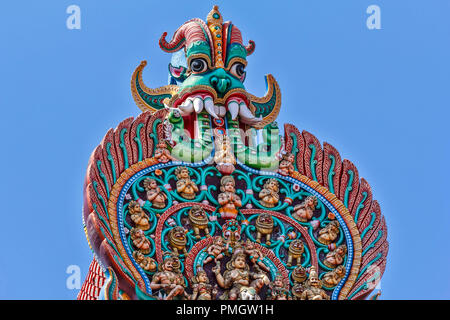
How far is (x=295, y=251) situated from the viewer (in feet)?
71.7

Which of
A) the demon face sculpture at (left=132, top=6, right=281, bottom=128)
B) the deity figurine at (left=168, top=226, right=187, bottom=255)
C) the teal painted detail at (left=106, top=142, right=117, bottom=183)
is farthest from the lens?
Result: the demon face sculpture at (left=132, top=6, right=281, bottom=128)

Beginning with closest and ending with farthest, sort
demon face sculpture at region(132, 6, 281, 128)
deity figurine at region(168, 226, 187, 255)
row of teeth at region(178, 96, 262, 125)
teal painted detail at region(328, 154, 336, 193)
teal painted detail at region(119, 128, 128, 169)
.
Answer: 1. deity figurine at region(168, 226, 187, 255)
2. teal painted detail at region(119, 128, 128, 169)
3. teal painted detail at region(328, 154, 336, 193)
4. row of teeth at region(178, 96, 262, 125)
5. demon face sculpture at region(132, 6, 281, 128)

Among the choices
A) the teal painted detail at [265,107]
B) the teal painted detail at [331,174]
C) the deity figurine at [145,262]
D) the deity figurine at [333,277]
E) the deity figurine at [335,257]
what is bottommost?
→ the deity figurine at [333,277]

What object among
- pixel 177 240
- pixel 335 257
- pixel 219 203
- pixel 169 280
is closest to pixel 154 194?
pixel 177 240

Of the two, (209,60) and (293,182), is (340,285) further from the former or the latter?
(209,60)

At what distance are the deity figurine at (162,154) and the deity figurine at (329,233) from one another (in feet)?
9.90

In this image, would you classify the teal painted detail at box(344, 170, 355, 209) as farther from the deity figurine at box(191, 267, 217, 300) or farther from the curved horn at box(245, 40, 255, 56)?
the curved horn at box(245, 40, 255, 56)

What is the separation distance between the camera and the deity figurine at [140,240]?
69.0 feet

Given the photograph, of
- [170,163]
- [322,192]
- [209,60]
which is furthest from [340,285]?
[209,60]

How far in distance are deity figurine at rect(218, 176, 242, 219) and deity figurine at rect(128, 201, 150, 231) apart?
144cm

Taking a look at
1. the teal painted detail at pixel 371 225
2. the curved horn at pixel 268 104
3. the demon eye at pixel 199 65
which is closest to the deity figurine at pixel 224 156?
the curved horn at pixel 268 104

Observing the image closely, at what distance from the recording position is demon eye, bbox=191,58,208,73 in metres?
24.3

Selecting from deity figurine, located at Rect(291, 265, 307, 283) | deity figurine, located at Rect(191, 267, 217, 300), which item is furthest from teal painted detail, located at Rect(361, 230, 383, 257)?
deity figurine, located at Rect(191, 267, 217, 300)

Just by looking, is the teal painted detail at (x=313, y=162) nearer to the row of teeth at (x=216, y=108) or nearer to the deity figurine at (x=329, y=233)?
the deity figurine at (x=329, y=233)
